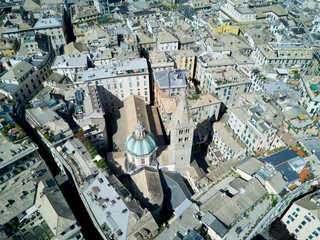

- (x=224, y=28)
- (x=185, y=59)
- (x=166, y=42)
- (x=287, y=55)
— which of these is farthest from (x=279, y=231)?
(x=224, y=28)

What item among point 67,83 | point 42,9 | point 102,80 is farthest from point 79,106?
point 42,9

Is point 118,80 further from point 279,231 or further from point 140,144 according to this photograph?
point 279,231

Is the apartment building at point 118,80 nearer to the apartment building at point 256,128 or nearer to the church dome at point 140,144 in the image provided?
the church dome at point 140,144

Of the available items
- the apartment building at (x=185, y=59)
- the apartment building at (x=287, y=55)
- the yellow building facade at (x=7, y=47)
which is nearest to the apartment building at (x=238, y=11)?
the apartment building at (x=287, y=55)

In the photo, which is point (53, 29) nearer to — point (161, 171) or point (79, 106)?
point (79, 106)

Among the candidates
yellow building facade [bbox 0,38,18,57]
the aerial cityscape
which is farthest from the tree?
yellow building facade [bbox 0,38,18,57]

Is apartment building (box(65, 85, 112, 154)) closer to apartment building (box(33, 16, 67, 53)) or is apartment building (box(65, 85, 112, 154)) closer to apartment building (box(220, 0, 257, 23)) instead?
apartment building (box(33, 16, 67, 53))
